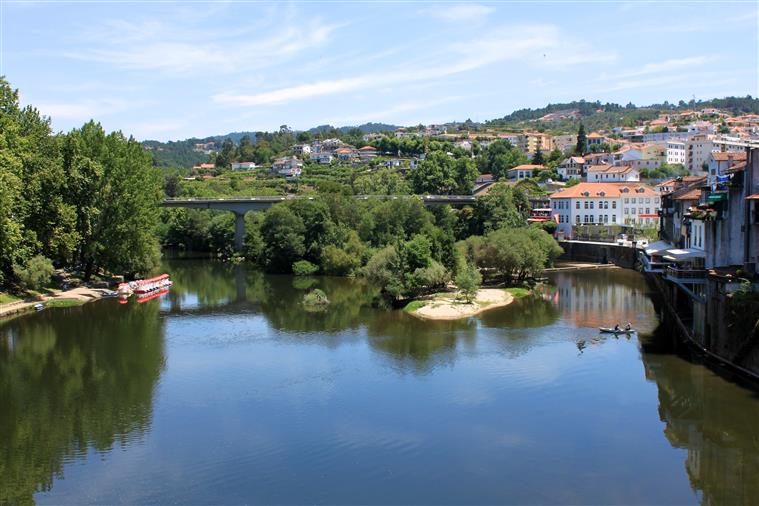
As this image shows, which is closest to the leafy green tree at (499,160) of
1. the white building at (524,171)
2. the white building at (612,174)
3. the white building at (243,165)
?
the white building at (524,171)

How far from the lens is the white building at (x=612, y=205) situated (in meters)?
83.9

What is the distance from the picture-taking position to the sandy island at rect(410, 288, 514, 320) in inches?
1897

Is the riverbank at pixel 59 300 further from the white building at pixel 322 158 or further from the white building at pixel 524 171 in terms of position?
the white building at pixel 322 158

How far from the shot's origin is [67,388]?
107 ft

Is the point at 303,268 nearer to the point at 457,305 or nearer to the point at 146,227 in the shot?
the point at 146,227

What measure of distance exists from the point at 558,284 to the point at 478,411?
36.4 m

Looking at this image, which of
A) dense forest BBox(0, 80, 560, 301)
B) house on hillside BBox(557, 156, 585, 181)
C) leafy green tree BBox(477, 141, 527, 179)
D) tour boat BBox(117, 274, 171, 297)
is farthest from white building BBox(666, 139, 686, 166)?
tour boat BBox(117, 274, 171, 297)

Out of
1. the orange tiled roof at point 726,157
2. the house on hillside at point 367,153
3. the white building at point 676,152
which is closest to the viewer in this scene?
the orange tiled roof at point 726,157

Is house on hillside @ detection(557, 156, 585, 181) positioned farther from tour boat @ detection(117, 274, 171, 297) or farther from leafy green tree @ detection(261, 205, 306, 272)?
tour boat @ detection(117, 274, 171, 297)

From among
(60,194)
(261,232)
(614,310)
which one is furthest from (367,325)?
(261,232)

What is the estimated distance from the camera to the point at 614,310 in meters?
49.9

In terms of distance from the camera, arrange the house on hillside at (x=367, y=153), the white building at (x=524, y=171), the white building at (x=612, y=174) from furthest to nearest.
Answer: the house on hillside at (x=367, y=153)
the white building at (x=524, y=171)
the white building at (x=612, y=174)

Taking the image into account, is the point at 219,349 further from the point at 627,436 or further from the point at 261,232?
the point at 261,232

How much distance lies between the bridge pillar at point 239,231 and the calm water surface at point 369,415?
4501 centimetres
